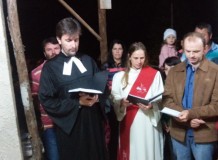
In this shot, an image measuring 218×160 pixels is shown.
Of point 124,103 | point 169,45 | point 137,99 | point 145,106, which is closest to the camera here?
point 137,99

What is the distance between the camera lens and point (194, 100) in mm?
3209

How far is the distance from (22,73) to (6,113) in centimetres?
45

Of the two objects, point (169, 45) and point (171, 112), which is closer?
point (171, 112)

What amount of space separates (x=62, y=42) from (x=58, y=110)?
0.66 m

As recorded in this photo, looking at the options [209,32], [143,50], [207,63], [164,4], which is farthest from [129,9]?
[207,63]

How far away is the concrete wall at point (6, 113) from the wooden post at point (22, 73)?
0.31ft

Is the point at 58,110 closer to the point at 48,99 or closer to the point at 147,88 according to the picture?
the point at 48,99

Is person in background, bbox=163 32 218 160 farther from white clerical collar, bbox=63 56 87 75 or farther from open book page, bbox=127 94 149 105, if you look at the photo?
white clerical collar, bbox=63 56 87 75

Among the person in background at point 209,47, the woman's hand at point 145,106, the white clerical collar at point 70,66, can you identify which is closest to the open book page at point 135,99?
the woman's hand at point 145,106

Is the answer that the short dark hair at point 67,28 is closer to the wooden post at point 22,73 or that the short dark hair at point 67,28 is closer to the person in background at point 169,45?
the wooden post at point 22,73

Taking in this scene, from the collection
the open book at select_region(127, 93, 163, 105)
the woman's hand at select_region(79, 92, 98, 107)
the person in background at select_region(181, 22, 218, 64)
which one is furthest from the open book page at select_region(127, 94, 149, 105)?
the person in background at select_region(181, 22, 218, 64)

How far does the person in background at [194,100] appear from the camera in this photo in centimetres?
312

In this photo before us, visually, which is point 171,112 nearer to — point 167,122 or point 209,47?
point 167,122

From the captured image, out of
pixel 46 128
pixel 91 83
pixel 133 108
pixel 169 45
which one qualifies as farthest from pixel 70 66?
pixel 169 45
